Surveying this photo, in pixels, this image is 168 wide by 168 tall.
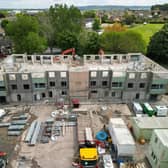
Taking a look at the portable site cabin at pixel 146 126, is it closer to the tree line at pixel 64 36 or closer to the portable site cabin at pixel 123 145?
the portable site cabin at pixel 123 145

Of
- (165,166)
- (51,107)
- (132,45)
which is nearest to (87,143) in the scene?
(165,166)

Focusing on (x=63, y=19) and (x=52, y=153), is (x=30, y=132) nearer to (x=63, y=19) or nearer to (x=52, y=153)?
(x=52, y=153)

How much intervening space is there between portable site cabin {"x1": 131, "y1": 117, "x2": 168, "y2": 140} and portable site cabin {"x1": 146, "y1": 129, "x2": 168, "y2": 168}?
155 inches

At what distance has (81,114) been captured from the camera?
30.5m

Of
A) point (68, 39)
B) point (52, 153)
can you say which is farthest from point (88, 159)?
point (68, 39)

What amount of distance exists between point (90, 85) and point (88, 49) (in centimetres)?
2771

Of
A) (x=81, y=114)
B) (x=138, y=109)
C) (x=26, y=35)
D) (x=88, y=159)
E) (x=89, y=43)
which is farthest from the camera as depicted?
(x=89, y=43)

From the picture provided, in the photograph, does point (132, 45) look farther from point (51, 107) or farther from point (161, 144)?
point (161, 144)

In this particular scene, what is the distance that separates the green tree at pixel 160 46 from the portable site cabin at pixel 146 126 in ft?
121

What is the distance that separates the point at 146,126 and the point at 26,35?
155 ft

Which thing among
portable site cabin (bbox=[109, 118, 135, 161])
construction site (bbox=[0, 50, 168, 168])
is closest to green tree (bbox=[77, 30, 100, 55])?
construction site (bbox=[0, 50, 168, 168])

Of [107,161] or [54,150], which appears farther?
[54,150]

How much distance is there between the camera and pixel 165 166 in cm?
1998

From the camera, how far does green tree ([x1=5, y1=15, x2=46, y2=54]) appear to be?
2127 inches
